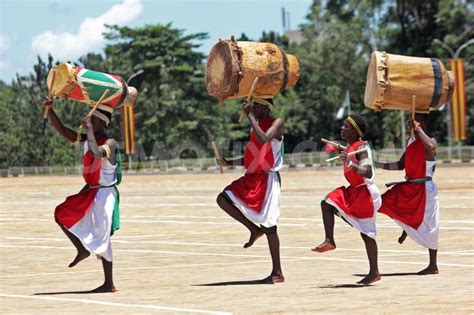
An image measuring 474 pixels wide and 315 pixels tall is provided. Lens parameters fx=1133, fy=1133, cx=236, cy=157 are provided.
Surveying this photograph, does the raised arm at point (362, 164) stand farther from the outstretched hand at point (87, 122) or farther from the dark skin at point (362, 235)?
the outstretched hand at point (87, 122)

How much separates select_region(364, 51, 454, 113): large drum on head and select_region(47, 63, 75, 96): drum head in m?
3.34

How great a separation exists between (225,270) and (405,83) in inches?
116

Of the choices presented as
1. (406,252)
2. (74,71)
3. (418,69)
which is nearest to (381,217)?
(406,252)

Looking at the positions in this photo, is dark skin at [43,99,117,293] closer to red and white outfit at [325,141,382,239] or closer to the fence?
red and white outfit at [325,141,382,239]

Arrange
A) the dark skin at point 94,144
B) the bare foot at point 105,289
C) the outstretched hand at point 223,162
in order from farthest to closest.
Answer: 1. the outstretched hand at point 223,162
2. the dark skin at point 94,144
3. the bare foot at point 105,289

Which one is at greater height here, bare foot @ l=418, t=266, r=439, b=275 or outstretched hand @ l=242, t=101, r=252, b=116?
outstretched hand @ l=242, t=101, r=252, b=116

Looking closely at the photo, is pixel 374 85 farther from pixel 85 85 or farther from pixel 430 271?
pixel 85 85

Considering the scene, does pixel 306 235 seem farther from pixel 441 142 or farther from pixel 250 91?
pixel 441 142

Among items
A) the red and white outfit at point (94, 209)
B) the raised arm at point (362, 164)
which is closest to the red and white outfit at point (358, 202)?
the raised arm at point (362, 164)

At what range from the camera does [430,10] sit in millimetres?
81375

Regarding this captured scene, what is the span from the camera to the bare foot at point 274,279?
11.6 meters

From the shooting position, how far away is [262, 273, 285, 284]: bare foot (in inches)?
457

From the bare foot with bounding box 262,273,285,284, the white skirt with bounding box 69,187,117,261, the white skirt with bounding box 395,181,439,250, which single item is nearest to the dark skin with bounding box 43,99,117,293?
the white skirt with bounding box 69,187,117,261

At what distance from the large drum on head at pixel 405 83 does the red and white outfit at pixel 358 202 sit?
0.96 m
